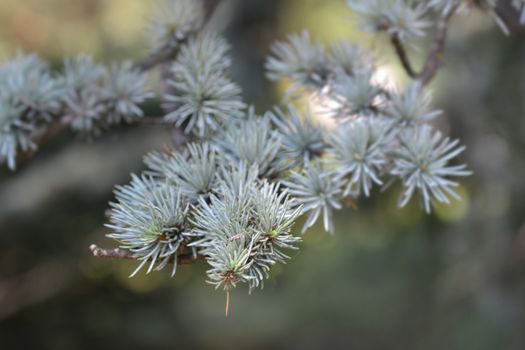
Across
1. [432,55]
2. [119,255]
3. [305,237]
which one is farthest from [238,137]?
[305,237]

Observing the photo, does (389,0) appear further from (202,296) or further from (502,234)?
(202,296)

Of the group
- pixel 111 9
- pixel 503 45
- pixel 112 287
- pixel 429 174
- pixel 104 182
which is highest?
pixel 111 9

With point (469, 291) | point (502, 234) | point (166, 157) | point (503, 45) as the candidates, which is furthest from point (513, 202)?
point (166, 157)

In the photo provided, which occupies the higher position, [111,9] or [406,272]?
[111,9]

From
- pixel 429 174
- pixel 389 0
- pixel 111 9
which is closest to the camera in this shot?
pixel 429 174

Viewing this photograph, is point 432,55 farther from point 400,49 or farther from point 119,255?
point 119,255

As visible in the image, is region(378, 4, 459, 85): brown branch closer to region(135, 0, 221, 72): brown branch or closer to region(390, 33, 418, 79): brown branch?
region(390, 33, 418, 79): brown branch
